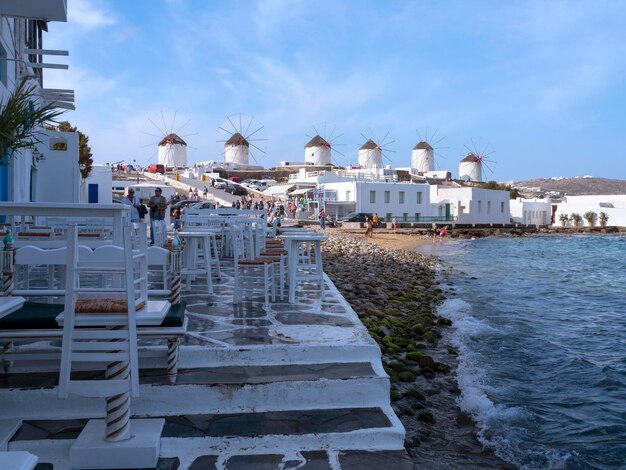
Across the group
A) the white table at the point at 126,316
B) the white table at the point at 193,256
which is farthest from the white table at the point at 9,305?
the white table at the point at 193,256

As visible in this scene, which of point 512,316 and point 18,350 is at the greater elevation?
point 18,350

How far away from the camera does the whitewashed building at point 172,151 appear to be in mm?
87812

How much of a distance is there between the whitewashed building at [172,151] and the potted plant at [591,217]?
184 ft

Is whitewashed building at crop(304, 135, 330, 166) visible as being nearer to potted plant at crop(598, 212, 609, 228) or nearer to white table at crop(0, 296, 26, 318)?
potted plant at crop(598, 212, 609, 228)

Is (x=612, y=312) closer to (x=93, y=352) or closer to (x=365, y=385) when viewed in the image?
(x=365, y=385)

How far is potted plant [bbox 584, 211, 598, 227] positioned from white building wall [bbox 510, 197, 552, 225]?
3.88 m

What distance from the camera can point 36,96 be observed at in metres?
14.7

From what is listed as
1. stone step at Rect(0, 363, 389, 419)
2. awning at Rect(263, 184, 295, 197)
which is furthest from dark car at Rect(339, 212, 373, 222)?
stone step at Rect(0, 363, 389, 419)

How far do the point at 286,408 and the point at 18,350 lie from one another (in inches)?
83.1

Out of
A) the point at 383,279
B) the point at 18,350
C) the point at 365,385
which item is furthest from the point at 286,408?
the point at 383,279

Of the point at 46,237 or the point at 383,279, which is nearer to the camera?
the point at 46,237

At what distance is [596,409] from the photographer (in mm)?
6328

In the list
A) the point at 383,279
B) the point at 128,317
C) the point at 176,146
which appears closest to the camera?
the point at 128,317

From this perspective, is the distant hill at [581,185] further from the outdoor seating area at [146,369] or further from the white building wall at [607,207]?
the outdoor seating area at [146,369]
